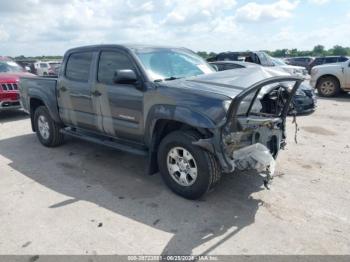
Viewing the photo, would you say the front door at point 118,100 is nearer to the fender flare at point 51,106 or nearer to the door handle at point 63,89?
the door handle at point 63,89

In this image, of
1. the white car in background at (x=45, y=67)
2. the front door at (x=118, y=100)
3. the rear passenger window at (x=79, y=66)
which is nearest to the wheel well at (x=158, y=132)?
the front door at (x=118, y=100)

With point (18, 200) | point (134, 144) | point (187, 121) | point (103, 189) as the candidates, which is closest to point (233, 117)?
point (187, 121)

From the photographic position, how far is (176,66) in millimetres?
4965

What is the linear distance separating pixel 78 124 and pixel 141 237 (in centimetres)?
307

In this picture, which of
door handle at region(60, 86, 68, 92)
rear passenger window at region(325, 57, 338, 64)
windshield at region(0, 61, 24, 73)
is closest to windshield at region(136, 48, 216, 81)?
door handle at region(60, 86, 68, 92)

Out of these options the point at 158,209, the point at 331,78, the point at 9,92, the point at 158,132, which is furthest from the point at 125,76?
the point at 331,78

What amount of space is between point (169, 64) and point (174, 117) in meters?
1.19

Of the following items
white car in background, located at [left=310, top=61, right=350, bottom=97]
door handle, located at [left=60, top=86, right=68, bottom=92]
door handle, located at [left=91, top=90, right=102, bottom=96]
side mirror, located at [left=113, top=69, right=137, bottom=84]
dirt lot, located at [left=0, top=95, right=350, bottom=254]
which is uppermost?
side mirror, located at [left=113, top=69, right=137, bottom=84]

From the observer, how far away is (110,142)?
5.29m

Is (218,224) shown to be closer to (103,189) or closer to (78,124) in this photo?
(103,189)

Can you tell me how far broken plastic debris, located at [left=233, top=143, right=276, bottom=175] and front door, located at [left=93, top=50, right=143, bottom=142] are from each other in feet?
4.84

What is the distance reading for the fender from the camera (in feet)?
12.3

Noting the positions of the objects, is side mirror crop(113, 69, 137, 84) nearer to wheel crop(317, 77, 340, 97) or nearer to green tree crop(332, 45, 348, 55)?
wheel crop(317, 77, 340, 97)

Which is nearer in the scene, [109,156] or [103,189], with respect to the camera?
[103,189]
